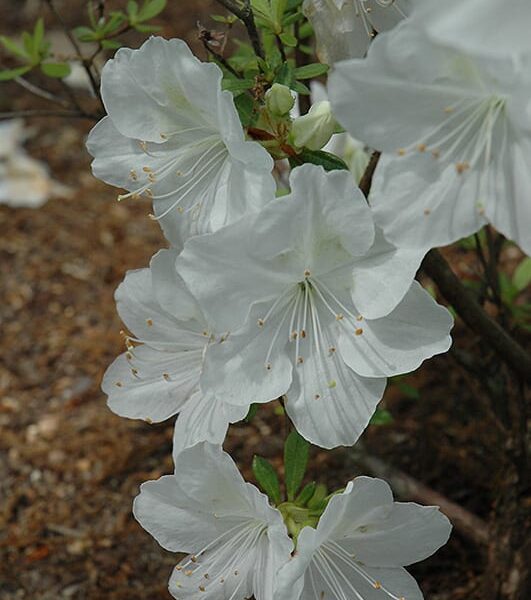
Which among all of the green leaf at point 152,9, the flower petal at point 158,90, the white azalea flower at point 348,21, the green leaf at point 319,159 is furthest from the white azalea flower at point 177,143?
the green leaf at point 152,9

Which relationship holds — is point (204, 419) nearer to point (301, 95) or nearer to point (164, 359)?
point (164, 359)

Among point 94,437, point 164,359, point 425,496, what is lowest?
point 94,437

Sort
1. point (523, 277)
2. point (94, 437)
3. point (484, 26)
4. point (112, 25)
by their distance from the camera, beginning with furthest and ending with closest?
point (94, 437) < point (523, 277) < point (112, 25) < point (484, 26)

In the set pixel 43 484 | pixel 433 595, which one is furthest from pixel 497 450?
pixel 43 484

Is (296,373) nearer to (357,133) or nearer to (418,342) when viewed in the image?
(418,342)

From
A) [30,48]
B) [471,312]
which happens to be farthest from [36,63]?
[471,312]

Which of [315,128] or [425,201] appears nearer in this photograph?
[425,201]
